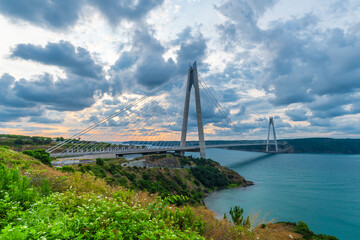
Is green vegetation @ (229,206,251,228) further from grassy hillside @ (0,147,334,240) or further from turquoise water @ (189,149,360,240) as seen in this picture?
turquoise water @ (189,149,360,240)

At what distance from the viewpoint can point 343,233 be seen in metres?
23.6

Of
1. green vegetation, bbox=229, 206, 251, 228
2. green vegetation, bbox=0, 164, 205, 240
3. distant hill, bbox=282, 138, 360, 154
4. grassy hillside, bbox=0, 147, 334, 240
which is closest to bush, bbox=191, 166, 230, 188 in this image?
green vegetation, bbox=229, 206, 251, 228

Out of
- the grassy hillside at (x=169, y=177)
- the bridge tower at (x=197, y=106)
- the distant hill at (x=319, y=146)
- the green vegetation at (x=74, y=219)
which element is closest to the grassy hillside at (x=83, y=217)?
the green vegetation at (x=74, y=219)

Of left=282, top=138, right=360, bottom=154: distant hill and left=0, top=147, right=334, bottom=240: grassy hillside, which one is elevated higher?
left=0, top=147, right=334, bottom=240: grassy hillside

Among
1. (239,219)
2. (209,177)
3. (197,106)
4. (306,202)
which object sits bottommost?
(306,202)

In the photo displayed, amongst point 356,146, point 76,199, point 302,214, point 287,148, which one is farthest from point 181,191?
point 356,146

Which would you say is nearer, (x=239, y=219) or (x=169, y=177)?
(x=239, y=219)

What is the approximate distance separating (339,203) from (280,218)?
16074mm

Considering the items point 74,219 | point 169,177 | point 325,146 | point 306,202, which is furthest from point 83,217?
point 325,146

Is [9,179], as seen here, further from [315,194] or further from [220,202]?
[315,194]

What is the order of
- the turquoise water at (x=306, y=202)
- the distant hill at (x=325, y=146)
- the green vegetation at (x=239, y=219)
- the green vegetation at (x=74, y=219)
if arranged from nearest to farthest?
the green vegetation at (x=74, y=219)
the green vegetation at (x=239, y=219)
the turquoise water at (x=306, y=202)
the distant hill at (x=325, y=146)

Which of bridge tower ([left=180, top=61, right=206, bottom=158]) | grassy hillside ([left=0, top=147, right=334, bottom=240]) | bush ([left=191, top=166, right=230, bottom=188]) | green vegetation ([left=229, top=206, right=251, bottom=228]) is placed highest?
bridge tower ([left=180, top=61, right=206, bottom=158])

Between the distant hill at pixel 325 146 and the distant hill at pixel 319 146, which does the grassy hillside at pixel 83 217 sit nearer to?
the distant hill at pixel 319 146

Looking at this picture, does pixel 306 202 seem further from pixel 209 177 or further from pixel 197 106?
pixel 197 106
